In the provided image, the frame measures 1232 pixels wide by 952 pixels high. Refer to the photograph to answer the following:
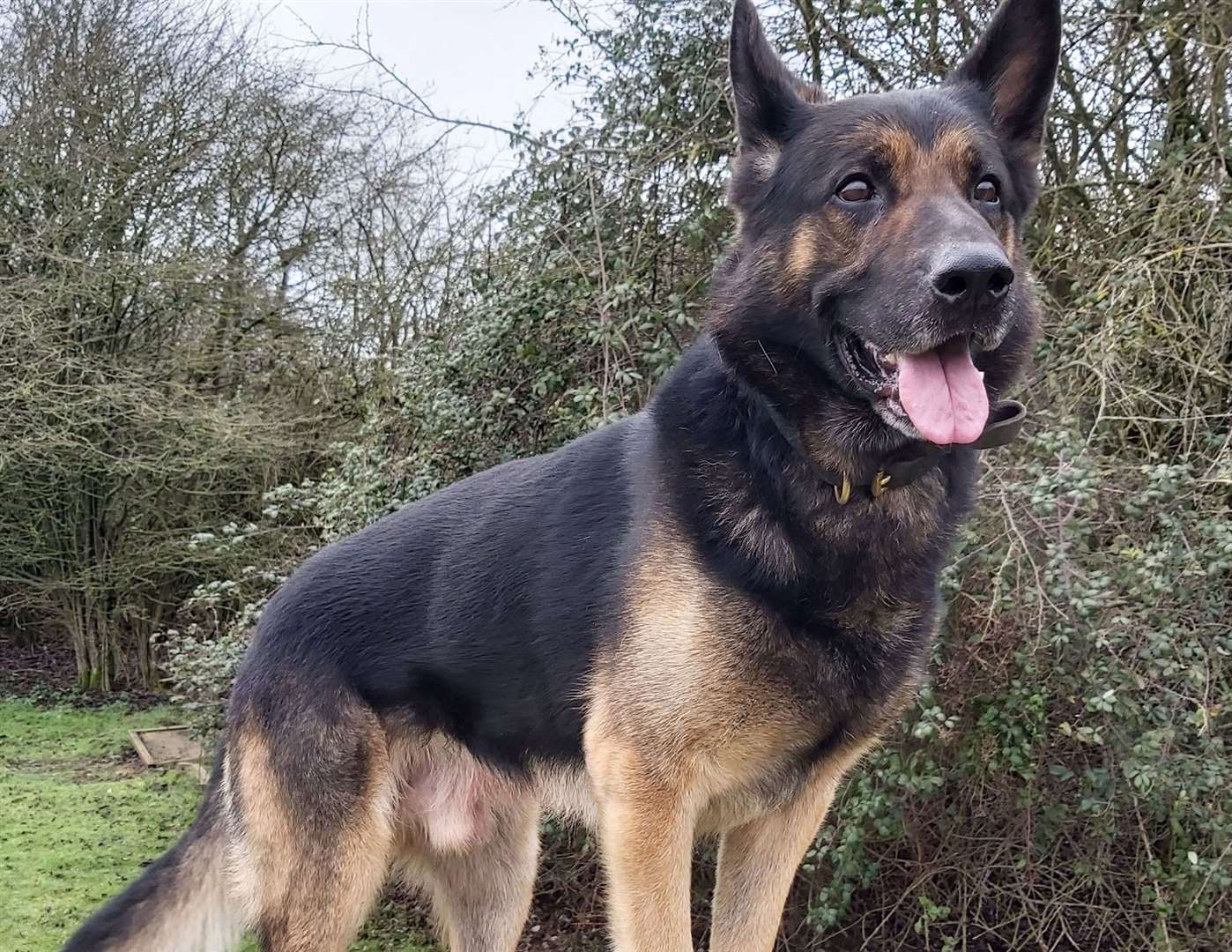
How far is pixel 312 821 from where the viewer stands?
8.23 ft

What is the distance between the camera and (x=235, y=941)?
2.65 metres

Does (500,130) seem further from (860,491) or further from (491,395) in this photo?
(860,491)

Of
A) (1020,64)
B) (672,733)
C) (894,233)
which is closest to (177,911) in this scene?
(672,733)

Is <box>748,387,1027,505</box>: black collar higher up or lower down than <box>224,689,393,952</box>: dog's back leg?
higher up

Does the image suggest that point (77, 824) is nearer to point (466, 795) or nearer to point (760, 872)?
point (466, 795)

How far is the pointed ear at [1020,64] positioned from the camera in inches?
93.9

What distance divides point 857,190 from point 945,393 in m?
0.49

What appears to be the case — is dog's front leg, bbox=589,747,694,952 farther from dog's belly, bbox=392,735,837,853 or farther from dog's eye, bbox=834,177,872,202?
dog's eye, bbox=834,177,872,202

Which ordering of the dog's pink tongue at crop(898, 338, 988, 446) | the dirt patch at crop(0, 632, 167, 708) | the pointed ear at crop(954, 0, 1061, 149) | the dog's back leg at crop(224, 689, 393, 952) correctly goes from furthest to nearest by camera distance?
the dirt patch at crop(0, 632, 167, 708)
the dog's back leg at crop(224, 689, 393, 952)
the pointed ear at crop(954, 0, 1061, 149)
the dog's pink tongue at crop(898, 338, 988, 446)

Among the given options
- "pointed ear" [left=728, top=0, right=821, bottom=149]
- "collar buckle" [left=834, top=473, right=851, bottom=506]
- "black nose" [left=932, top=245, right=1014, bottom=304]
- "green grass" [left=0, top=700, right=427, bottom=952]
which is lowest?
"green grass" [left=0, top=700, right=427, bottom=952]

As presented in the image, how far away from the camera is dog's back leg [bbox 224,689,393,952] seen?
251 cm

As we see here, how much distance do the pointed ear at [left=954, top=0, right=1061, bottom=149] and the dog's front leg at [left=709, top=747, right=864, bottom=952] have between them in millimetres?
1684

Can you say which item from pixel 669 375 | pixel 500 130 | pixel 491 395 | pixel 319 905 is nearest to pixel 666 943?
pixel 319 905

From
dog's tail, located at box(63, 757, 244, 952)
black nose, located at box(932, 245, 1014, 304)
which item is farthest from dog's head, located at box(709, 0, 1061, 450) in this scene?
dog's tail, located at box(63, 757, 244, 952)
